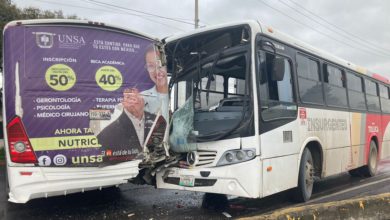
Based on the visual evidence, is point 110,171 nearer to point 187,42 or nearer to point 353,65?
point 187,42

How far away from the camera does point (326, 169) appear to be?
852 centimetres

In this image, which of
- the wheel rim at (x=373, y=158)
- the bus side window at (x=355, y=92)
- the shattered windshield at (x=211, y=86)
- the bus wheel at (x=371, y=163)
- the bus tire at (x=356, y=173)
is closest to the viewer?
the shattered windshield at (x=211, y=86)

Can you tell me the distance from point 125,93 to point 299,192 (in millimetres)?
3692

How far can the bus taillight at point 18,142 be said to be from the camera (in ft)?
16.9

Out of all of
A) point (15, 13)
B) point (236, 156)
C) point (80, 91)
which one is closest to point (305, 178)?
point (236, 156)

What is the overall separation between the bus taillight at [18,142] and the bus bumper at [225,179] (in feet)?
7.61

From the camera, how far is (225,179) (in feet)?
20.0

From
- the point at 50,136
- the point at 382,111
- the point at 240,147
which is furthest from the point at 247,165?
the point at 382,111

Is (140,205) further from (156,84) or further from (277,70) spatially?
(277,70)

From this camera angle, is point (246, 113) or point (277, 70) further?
point (277, 70)

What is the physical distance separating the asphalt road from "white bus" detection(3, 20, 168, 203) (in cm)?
125

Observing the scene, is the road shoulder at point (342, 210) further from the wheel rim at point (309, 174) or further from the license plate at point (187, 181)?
the wheel rim at point (309, 174)

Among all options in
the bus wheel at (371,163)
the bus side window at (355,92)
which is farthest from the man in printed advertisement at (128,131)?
the bus wheel at (371,163)

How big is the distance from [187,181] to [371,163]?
24.4 feet
